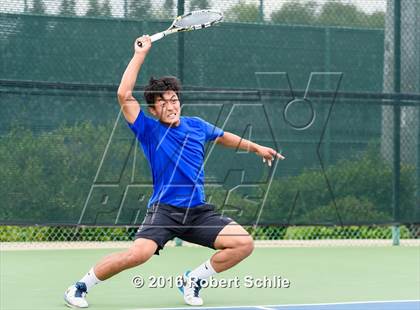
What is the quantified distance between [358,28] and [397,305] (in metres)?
4.87

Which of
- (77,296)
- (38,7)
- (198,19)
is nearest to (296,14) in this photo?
(38,7)

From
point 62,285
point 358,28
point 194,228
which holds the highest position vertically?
point 358,28

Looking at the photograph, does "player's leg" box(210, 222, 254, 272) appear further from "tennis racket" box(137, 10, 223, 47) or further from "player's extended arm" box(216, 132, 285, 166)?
"tennis racket" box(137, 10, 223, 47)

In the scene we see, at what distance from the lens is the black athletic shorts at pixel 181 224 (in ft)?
22.0

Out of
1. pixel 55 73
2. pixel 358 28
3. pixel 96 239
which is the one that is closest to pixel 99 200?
pixel 96 239

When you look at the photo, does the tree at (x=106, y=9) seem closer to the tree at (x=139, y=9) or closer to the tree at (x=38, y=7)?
the tree at (x=139, y=9)

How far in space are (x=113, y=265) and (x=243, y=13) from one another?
484 centimetres

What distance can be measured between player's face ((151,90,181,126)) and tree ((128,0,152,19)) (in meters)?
3.77

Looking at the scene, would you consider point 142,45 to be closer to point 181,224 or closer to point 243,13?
point 181,224

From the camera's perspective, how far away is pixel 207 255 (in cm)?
1019

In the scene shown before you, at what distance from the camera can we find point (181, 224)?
22.1ft

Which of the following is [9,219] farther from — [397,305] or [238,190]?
[397,305]

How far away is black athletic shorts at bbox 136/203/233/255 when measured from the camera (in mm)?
6695

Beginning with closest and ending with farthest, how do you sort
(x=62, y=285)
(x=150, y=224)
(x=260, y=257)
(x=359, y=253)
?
(x=150, y=224), (x=62, y=285), (x=260, y=257), (x=359, y=253)
